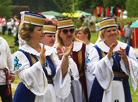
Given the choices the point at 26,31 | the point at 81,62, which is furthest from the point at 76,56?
the point at 26,31

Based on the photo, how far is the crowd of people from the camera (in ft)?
12.6

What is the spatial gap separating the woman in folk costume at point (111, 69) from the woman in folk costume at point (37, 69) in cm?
67

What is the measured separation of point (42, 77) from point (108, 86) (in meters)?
1.11

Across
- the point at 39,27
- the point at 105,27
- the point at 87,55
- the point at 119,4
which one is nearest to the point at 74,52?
the point at 87,55

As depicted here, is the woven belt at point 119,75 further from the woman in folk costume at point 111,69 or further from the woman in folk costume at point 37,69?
the woman in folk costume at point 37,69

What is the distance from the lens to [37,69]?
3.70 metres

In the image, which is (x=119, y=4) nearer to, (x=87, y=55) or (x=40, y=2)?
(x=40, y=2)

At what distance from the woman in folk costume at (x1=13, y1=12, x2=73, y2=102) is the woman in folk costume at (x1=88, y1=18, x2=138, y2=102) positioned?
665 millimetres

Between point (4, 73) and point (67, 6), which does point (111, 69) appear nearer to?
point (4, 73)

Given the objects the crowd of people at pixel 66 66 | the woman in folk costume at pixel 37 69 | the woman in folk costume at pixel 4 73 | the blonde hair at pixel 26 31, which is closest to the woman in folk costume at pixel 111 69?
the crowd of people at pixel 66 66

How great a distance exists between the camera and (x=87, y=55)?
477 cm

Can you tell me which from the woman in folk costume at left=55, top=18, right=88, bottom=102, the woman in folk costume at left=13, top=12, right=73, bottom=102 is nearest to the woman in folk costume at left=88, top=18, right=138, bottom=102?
the woman in folk costume at left=55, top=18, right=88, bottom=102

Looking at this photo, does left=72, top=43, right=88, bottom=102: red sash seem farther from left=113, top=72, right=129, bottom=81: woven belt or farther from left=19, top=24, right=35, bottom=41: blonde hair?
left=19, top=24, right=35, bottom=41: blonde hair

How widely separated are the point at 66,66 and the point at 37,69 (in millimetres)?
417
